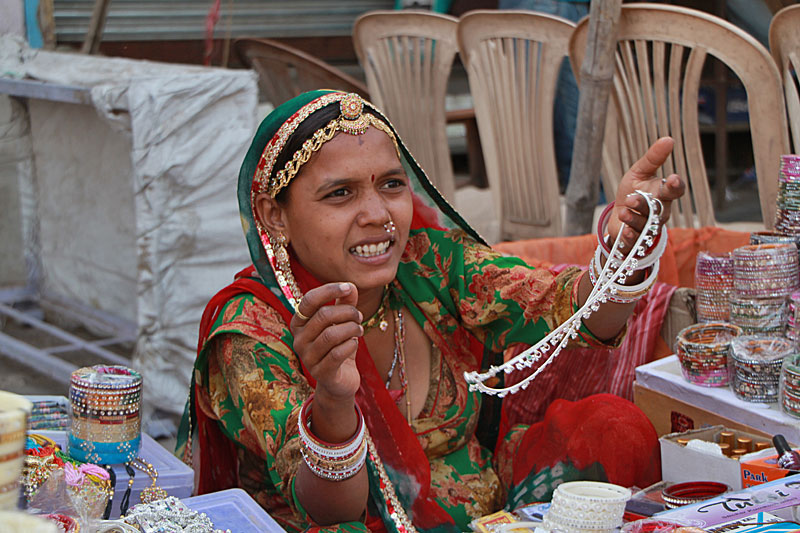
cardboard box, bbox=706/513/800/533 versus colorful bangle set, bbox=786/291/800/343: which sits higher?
colorful bangle set, bbox=786/291/800/343

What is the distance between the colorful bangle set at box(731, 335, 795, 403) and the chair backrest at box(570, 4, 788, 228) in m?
0.84

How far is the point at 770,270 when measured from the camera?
6.93ft

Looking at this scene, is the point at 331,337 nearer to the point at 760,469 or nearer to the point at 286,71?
the point at 760,469

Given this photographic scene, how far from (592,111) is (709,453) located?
5.17ft

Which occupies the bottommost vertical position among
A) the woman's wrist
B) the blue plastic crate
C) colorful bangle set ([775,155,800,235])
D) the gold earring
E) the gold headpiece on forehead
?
the blue plastic crate

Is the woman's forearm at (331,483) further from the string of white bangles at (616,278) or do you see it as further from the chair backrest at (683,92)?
the chair backrest at (683,92)

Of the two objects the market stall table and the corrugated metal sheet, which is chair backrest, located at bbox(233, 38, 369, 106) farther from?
the market stall table

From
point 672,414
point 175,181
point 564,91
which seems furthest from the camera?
point 564,91

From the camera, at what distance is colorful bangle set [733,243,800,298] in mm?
2113

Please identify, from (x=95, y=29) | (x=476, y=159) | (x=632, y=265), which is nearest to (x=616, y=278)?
(x=632, y=265)

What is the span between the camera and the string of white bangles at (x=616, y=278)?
1.70m

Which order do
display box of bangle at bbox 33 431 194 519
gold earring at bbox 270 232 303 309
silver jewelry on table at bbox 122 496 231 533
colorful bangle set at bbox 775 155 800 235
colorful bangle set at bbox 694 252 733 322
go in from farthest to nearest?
colorful bangle set at bbox 694 252 733 322 → colorful bangle set at bbox 775 155 800 235 → gold earring at bbox 270 232 303 309 → display box of bangle at bbox 33 431 194 519 → silver jewelry on table at bbox 122 496 231 533

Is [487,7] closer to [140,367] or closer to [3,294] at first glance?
[3,294]

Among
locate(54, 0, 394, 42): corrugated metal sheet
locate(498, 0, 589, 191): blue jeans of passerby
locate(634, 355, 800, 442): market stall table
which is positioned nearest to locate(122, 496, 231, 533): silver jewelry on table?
locate(634, 355, 800, 442): market stall table
